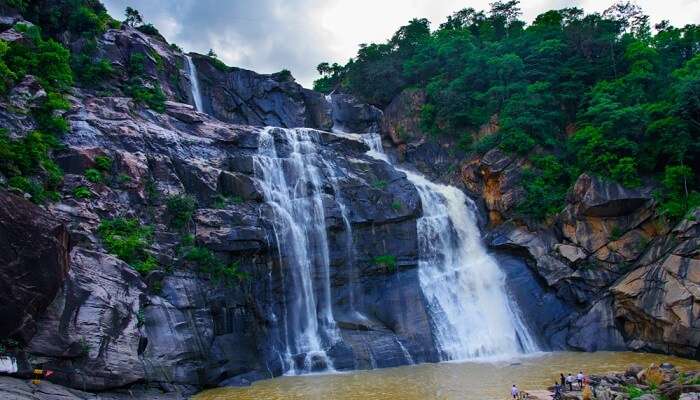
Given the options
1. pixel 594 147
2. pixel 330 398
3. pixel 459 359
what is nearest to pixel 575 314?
pixel 459 359

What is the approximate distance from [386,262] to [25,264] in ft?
59.4

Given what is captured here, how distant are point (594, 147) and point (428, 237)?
11.4 m

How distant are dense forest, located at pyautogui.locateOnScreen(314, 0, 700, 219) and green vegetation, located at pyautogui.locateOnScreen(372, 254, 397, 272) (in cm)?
980

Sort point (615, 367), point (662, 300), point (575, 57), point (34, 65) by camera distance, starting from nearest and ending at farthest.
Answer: point (615, 367), point (662, 300), point (34, 65), point (575, 57)

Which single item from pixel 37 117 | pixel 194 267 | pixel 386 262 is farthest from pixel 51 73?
pixel 386 262

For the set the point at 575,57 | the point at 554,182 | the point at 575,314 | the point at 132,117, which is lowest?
the point at 575,314

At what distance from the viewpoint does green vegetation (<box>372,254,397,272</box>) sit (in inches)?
1134

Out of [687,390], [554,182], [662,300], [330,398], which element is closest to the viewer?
[687,390]

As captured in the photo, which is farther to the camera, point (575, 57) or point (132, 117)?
point (575, 57)

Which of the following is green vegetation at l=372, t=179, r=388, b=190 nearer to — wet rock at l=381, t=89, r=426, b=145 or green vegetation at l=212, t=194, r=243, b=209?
green vegetation at l=212, t=194, r=243, b=209

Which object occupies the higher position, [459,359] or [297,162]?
[297,162]

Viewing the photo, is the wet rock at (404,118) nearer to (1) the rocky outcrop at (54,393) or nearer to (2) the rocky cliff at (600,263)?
(2) the rocky cliff at (600,263)

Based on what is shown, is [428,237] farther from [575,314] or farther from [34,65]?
[34,65]

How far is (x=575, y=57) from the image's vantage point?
3856 cm
